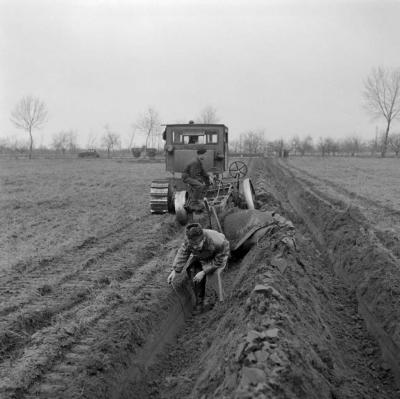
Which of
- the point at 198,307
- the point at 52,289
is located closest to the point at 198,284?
the point at 198,307

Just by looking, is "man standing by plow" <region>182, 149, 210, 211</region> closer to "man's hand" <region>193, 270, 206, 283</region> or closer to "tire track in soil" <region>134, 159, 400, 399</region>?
"tire track in soil" <region>134, 159, 400, 399</region>

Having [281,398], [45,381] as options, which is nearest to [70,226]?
[45,381]

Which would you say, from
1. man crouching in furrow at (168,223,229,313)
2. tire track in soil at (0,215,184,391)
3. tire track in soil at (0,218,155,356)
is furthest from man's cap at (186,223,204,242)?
tire track in soil at (0,218,155,356)

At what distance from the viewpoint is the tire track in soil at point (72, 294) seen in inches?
190

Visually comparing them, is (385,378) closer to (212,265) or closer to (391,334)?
(391,334)

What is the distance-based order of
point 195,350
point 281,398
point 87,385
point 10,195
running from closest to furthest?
point 281,398
point 87,385
point 195,350
point 10,195

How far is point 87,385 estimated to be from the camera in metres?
4.10

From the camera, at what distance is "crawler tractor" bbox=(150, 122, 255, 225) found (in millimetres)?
11242

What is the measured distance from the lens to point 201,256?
20.4ft

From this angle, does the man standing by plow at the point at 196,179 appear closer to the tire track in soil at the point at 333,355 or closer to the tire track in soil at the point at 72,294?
the tire track in soil at the point at 72,294

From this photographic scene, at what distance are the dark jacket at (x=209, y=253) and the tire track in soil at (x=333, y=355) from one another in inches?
23.2

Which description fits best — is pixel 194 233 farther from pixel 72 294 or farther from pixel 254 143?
pixel 254 143

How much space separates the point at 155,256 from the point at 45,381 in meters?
4.39

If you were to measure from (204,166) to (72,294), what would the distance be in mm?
6303
